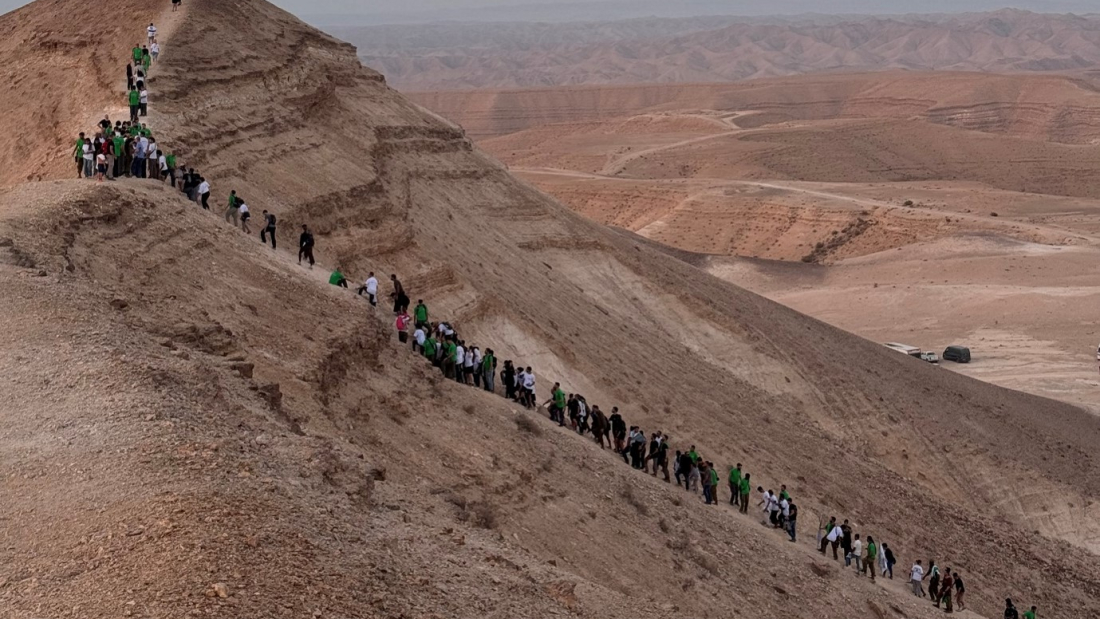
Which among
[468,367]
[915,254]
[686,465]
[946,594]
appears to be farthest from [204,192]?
[915,254]

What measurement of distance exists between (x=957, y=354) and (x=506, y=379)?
33.1 metres

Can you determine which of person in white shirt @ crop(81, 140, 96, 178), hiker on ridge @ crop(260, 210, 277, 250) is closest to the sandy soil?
hiker on ridge @ crop(260, 210, 277, 250)

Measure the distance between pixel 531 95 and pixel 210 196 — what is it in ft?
475

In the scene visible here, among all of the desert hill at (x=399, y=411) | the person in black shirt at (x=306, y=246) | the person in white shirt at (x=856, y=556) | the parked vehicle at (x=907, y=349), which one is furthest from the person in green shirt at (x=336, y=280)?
the parked vehicle at (x=907, y=349)

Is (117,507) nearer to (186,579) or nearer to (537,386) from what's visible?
(186,579)

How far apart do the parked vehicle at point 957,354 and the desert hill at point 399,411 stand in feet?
32.1

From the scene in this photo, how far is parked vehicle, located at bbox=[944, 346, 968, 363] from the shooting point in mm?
49969

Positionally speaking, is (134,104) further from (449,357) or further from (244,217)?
(449,357)

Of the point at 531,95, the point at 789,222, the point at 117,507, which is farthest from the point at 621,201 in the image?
the point at 531,95

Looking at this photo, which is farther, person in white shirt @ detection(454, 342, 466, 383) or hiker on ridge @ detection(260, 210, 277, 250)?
hiker on ridge @ detection(260, 210, 277, 250)

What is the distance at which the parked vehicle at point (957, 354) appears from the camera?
50.0 m

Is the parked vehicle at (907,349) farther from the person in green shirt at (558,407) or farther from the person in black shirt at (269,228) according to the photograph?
the person in black shirt at (269,228)

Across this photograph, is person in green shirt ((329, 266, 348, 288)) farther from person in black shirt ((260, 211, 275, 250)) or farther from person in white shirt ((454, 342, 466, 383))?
person in white shirt ((454, 342, 466, 383))

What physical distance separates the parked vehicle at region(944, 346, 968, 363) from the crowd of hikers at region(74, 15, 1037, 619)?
88.9 ft
